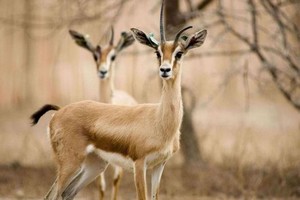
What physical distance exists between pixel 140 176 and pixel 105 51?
3499 millimetres

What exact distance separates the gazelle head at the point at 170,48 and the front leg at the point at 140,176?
32.6 inches

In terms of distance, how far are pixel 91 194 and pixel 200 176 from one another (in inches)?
67.1

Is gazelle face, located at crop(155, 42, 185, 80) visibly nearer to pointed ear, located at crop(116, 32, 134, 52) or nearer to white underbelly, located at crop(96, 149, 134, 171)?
white underbelly, located at crop(96, 149, 134, 171)

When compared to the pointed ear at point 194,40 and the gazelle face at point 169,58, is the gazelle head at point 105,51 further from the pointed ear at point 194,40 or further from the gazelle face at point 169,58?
the gazelle face at point 169,58

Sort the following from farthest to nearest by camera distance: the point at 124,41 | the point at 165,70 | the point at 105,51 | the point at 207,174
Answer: the point at 207,174
the point at 124,41
the point at 105,51
the point at 165,70

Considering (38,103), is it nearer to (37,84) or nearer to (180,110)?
(37,84)

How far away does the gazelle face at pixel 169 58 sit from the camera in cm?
773

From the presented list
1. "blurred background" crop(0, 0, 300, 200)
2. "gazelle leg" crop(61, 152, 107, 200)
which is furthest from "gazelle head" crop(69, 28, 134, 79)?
"gazelle leg" crop(61, 152, 107, 200)

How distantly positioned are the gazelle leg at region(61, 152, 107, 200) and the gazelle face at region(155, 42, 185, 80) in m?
1.25

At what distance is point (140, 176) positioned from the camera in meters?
8.03

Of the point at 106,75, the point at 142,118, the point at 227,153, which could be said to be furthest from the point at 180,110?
the point at 227,153

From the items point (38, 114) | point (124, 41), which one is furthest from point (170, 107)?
point (124, 41)

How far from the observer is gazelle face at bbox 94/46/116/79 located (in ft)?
36.1

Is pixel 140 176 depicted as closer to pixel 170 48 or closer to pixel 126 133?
pixel 126 133
